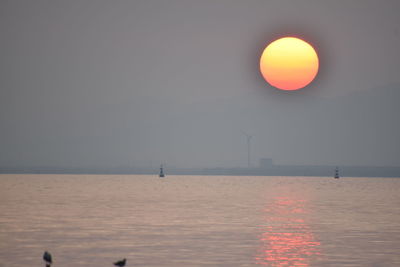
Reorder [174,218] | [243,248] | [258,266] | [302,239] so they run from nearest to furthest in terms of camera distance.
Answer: [258,266], [243,248], [302,239], [174,218]

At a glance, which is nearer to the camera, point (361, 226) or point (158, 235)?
point (158, 235)

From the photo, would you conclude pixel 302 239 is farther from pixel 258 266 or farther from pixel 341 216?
pixel 341 216

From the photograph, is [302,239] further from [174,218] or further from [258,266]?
[174,218]

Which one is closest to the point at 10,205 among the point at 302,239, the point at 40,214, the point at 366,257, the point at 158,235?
the point at 40,214

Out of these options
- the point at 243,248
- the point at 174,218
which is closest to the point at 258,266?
the point at 243,248

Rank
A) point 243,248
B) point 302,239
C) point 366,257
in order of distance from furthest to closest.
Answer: point 302,239
point 243,248
point 366,257

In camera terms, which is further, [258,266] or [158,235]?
[158,235]

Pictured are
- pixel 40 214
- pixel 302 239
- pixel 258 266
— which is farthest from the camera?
pixel 40 214

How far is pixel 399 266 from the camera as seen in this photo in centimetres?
2311

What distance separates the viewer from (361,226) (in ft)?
117

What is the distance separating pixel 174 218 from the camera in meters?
39.2

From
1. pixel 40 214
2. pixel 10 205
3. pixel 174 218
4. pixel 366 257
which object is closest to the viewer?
pixel 366 257

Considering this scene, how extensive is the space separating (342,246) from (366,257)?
2747 millimetres

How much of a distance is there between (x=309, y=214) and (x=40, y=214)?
47.4 feet
